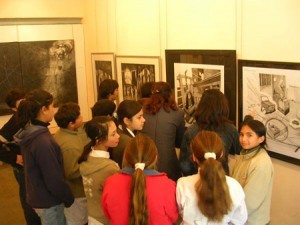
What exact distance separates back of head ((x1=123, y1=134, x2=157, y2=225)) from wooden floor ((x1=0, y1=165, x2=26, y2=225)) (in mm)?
2731

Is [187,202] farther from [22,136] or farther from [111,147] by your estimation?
[22,136]

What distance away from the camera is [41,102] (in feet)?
8.99

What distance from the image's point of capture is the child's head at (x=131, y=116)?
9.00 ft

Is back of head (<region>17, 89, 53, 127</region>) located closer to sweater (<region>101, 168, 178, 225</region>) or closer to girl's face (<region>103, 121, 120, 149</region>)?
girl's face (<region>103, 121, 120, 149</region>)

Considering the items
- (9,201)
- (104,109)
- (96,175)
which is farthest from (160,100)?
(9,201)

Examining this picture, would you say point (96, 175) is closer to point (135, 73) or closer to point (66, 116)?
point (66, 116)

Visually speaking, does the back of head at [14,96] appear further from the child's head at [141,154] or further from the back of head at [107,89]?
the child's head at [141,154]

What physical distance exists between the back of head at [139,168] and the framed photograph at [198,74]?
4.97ft

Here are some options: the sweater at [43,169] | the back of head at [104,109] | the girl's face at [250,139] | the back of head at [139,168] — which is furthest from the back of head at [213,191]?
the back of head at [104,109]

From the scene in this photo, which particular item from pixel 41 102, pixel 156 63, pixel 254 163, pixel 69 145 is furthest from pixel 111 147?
pixel 156 63

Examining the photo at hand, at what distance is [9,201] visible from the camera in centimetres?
475

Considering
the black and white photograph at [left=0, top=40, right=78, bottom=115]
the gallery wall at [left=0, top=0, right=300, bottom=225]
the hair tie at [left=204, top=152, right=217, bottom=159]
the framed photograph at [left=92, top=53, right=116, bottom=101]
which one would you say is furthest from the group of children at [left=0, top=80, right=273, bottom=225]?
the black and white photograph at [left=0, top=40, right=78, bottom=115]

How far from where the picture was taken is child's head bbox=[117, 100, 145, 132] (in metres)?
2.74

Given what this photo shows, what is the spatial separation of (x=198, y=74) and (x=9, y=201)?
3091 millimetres
